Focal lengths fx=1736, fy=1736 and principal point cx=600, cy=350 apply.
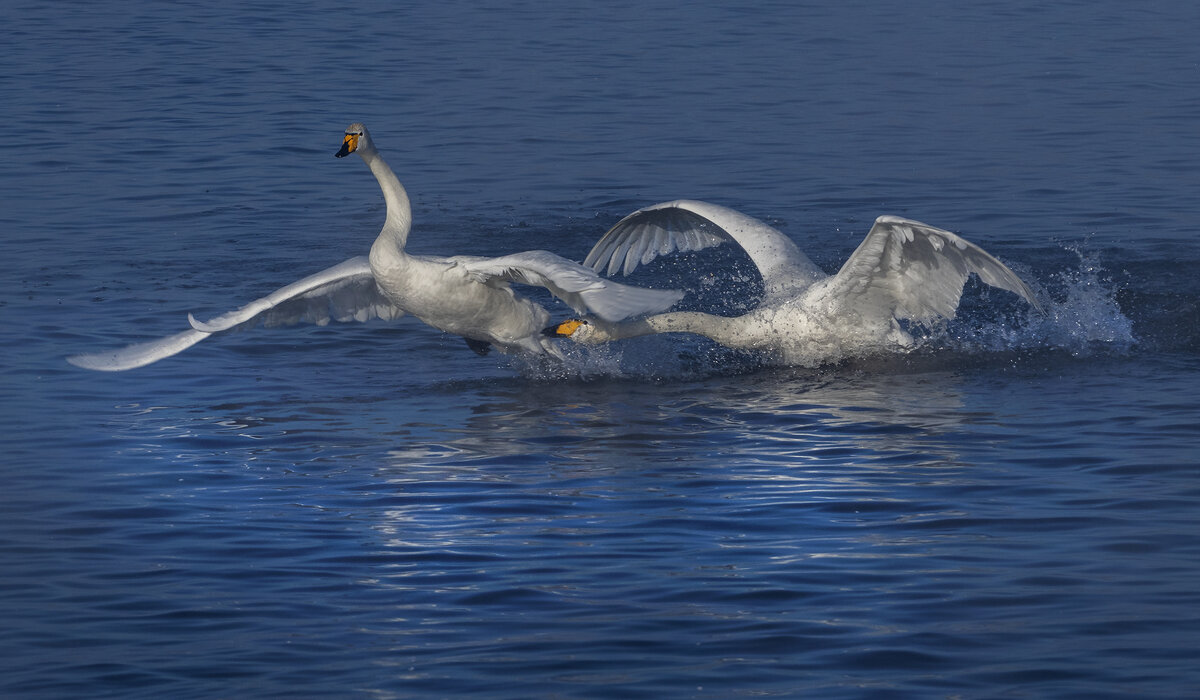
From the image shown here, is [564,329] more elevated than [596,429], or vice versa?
[564,329]

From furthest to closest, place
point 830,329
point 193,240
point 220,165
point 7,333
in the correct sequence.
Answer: point 220,165, point 193,240, point 7,333, point 830,329

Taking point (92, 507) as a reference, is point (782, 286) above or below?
above

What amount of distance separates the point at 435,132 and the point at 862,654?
52.7 feet

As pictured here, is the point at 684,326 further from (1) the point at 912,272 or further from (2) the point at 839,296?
(1) the point at 912,272

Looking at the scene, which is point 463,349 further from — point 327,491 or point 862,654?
point 862,654

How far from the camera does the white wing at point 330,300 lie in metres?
11.3

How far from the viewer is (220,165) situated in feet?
65.5

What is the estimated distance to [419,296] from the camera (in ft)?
36.6

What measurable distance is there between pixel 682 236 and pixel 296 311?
3311 millimetres

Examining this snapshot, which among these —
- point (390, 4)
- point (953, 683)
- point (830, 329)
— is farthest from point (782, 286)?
point (390, 4)

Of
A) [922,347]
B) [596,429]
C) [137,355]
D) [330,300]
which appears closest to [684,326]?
[596,429]

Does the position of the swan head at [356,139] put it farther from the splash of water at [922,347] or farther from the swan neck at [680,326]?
the swan neck at [680,326]

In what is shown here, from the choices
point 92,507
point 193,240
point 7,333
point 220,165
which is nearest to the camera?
point 92,507

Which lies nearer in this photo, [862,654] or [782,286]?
[862,654]
